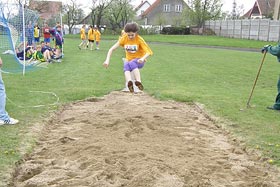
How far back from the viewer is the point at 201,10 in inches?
2552

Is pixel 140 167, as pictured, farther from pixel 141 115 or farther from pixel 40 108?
pixel 40 108

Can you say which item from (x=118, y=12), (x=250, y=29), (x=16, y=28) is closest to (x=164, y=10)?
(x=118, y=12)

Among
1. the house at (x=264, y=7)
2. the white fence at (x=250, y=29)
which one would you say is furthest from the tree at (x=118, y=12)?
the house at (x=264, y=7)

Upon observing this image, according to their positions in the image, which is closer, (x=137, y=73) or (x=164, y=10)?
(x=137, y=73)

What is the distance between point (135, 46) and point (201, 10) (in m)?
58.6

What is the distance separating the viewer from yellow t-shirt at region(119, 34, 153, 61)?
28.3 ft

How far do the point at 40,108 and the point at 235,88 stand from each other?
6.76m

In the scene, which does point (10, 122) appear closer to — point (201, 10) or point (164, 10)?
point (201, 10)

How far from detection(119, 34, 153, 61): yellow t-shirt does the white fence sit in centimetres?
3580

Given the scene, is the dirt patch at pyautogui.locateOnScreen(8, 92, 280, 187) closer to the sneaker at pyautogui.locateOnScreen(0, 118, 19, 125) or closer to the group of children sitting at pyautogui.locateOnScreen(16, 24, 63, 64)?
the sneaker at pyautogui.locateOnScreen(0, 118, 19, 125)

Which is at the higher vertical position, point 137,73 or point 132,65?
point 132,65

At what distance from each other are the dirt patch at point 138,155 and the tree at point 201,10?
191ft

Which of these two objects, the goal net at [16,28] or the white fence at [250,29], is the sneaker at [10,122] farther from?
the white fence at [250,29]

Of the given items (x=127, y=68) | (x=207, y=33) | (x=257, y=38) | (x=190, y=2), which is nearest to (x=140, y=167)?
(x=127, y=68)
